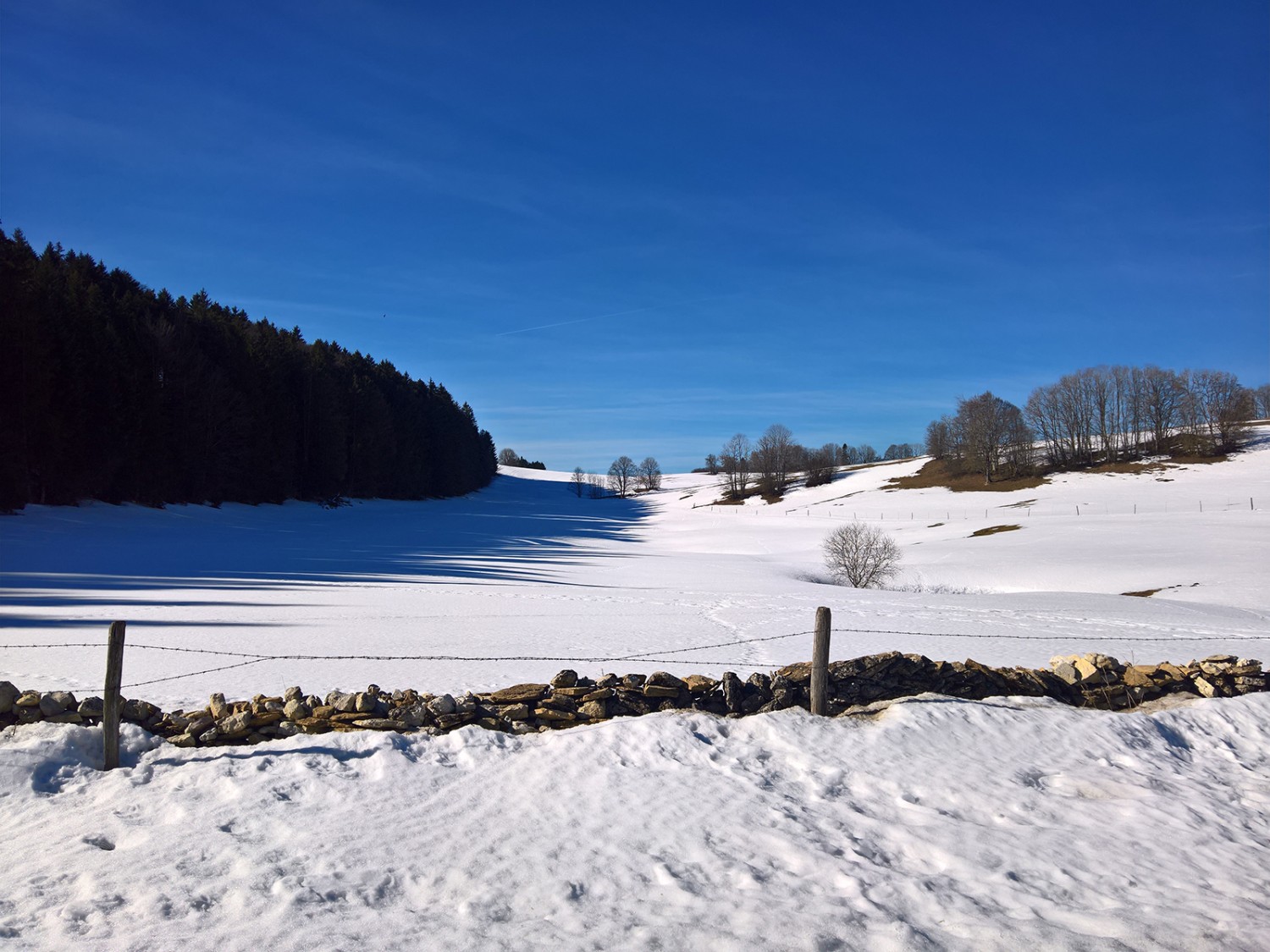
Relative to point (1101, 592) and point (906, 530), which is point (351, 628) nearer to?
point (1101, 592)

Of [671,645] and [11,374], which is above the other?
[11,374]

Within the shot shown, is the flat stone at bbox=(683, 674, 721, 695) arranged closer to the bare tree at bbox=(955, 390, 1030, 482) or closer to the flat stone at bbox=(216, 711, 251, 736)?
the flat stone at bbox=(216, 711, 251, 736)

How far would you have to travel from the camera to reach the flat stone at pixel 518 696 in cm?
765

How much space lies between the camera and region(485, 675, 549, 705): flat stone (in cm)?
765

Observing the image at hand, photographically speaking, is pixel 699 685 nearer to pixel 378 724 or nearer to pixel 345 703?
pixel 378 724

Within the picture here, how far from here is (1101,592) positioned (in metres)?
25.9

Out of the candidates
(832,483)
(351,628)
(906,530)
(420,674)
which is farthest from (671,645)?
(832,483)

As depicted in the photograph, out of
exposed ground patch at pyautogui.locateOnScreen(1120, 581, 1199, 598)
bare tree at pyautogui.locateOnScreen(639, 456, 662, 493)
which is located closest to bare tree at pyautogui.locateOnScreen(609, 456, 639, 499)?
bare tree at pyautogui.locateOnScreen(639, 456, 662, 493)

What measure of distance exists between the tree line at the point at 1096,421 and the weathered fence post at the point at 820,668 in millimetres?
77909

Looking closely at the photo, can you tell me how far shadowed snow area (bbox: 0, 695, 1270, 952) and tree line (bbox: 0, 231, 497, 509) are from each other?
29315 mm

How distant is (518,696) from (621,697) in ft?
3.60

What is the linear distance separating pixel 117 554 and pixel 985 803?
26.8m

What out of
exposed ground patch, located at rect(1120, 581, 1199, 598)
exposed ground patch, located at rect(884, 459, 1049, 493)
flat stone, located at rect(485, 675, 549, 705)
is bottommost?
exposed ground patch, located at rect(1120, 581, 1199, 598)

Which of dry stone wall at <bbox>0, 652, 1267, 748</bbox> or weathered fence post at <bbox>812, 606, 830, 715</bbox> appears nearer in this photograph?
dry stone wall at <bbox>0, 652, 1267, 748</bbox>
